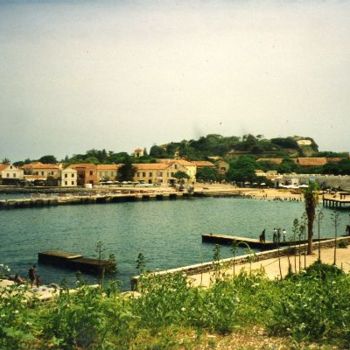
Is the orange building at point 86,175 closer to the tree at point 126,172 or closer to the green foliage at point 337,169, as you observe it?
the tree at point 126,172

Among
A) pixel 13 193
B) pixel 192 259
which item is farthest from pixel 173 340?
pixel 13 193

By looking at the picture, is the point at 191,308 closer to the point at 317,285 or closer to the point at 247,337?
the point at 247,337

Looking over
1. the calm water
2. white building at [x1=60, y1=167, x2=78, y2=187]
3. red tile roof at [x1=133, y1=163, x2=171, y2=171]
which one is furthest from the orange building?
the calm water

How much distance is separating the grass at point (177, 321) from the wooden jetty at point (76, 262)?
63.3ft

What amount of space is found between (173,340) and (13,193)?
109 m

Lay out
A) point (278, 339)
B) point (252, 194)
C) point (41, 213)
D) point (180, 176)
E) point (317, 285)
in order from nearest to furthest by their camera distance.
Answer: point (278, 339) < point (317, 285) < point (41, 213) < point (252, 194) < point (180, 176)

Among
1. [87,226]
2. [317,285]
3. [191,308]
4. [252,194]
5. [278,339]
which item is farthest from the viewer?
[252,194]

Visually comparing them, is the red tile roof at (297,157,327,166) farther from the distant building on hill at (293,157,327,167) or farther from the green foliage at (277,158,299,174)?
the green foliage at (277,158,299,174)

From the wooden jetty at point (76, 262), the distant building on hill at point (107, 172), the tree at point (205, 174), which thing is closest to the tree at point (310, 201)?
the wooden jetty at point (76, 262)

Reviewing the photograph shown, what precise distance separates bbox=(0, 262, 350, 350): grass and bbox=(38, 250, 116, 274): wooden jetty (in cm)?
1929

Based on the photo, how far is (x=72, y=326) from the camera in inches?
319

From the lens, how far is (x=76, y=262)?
3206cm

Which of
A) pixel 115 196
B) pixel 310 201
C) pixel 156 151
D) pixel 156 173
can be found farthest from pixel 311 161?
pixel 310 201

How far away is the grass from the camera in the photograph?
26.6ft
